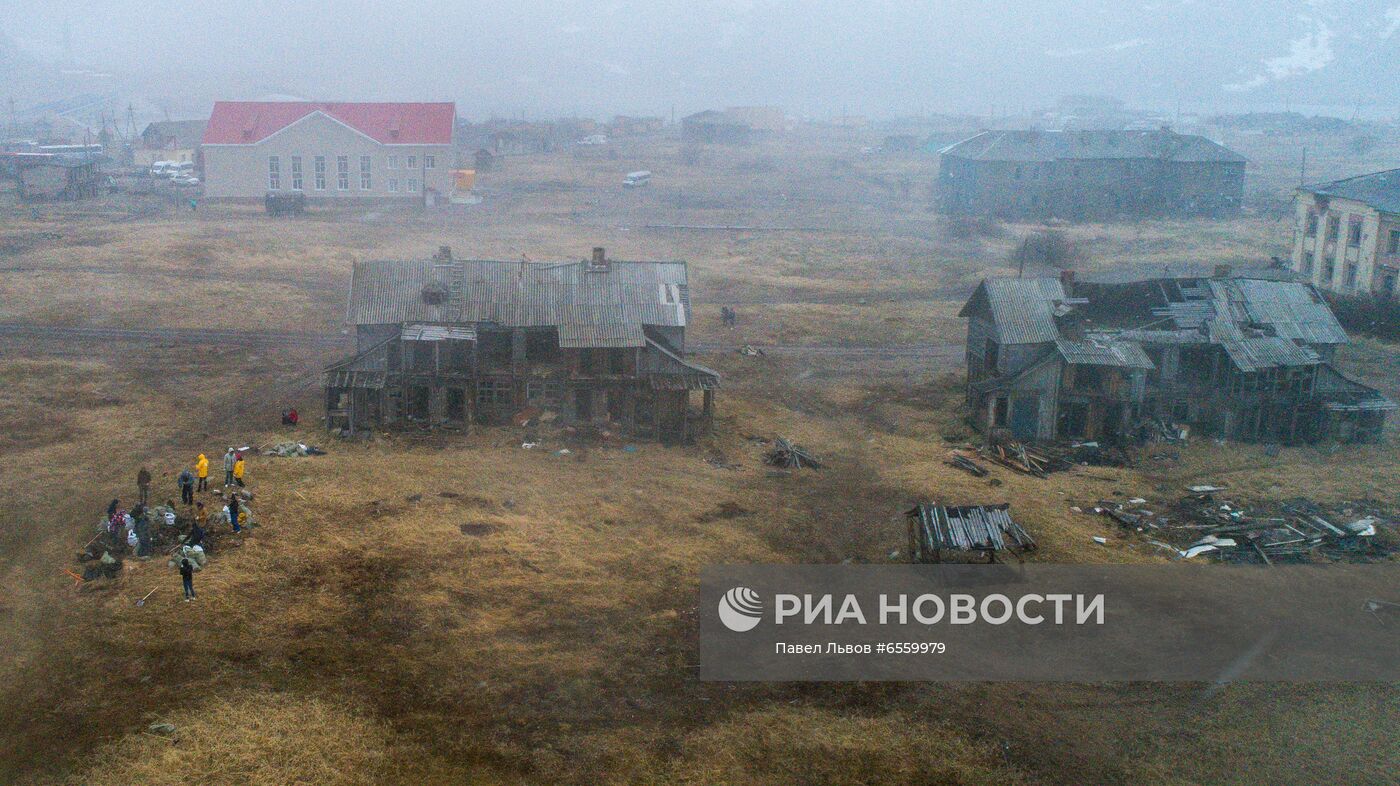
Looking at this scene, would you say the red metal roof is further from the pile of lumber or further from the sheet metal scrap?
the sheet metal scrap

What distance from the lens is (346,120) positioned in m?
92.3

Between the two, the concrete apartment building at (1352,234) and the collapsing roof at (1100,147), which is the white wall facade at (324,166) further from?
the concrete apartment building at (1352,234)

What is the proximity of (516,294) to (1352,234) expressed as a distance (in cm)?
5131

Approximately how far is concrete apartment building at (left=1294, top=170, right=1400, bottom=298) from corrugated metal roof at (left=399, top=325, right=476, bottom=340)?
4866cm

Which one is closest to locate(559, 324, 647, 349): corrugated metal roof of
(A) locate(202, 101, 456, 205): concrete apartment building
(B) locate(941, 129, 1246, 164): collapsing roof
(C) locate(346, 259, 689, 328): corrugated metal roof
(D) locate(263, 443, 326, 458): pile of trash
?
(C) locate(346, 259, 689, 328): corrugated metal roof

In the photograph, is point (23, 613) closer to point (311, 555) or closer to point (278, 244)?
point (311, 555)

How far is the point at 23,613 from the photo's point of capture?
2509cm

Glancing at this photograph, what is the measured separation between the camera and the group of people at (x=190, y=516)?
92.3 feet

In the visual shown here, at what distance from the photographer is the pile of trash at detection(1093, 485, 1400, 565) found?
103 feet

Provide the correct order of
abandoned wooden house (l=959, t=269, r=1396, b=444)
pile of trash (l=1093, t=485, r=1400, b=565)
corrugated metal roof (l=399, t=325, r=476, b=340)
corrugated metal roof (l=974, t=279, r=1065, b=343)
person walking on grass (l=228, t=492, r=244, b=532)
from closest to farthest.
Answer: person walking on grass (l=228, t=492, r=244, b=532) → pile of trash (l=1093, t=485, r=1400, b=565) → corrugated metal roof (l=399, t=325, r=476, b=340) → abandoned wooden house (l=959, t=269, r=1396, b=444) → corrugated metal roof (l=974, t=279, r=1065, b=343)

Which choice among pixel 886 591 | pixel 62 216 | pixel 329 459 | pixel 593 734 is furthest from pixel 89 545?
pixel 62 216

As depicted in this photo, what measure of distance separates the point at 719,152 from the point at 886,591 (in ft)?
390

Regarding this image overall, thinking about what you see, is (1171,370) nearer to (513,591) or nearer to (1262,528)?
(1262,528)

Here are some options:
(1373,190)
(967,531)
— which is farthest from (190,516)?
(1373,190)
